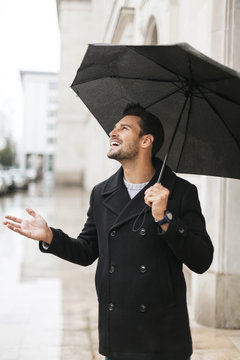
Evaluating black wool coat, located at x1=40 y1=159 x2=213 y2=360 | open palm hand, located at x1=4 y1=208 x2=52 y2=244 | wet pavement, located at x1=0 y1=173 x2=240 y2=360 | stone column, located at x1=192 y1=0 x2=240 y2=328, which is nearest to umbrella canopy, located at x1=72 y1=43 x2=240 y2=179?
black wool coat, located at x1=40 y1=159 x2=213 y2=360

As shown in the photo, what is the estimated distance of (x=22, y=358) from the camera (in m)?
4.29

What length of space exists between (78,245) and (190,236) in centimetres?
69

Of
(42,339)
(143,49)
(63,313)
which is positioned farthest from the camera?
(63,313)

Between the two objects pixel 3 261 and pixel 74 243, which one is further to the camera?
pixel 3 261

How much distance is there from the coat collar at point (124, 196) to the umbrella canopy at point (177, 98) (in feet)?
0.63

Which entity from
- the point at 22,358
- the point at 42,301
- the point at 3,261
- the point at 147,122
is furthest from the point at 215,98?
the point at 3,261

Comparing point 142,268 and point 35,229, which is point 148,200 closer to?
point 142,268

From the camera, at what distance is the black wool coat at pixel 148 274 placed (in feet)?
7.43

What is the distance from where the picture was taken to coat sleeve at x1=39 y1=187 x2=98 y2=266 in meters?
2.54

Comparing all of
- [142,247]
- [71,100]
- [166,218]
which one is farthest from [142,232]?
[71,100]

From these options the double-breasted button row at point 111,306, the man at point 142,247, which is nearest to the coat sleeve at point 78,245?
the man at point 142,247

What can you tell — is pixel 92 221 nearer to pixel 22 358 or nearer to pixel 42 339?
pixel 22 358

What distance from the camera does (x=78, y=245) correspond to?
2.63 metres

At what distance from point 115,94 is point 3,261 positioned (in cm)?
656
